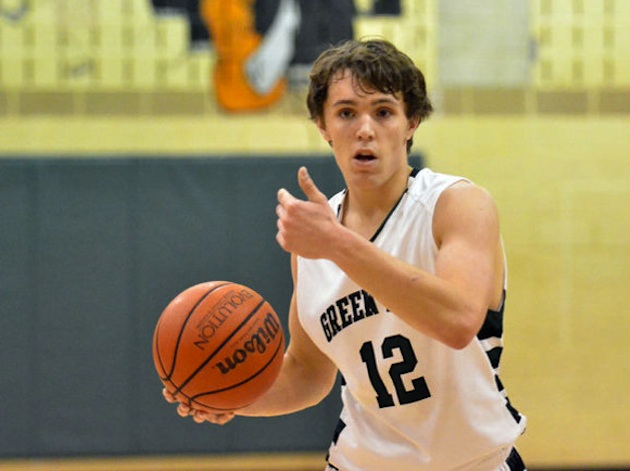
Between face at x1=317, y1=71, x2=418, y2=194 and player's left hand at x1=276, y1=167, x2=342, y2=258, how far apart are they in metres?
0.42

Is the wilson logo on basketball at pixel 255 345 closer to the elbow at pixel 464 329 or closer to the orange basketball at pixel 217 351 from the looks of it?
the orange basketball at pixel 217 351

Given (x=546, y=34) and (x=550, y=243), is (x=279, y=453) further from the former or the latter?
(x=546, y=34)

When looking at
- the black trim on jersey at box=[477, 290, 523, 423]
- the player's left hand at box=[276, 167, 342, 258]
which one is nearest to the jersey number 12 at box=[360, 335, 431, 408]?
the black trim on jersey at box=[477, 290, 523, 423]

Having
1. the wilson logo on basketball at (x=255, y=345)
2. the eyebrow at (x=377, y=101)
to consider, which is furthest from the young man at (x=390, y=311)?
the wilson logo on basketball at (x=255, y=345)

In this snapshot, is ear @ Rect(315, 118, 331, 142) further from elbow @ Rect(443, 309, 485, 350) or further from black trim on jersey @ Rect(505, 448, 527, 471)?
black trim on jersey @ Rect(505, 448, 527, 471)

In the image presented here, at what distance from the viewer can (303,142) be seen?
235 inches

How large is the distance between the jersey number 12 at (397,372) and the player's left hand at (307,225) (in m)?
0.54

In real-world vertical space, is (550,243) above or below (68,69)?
below

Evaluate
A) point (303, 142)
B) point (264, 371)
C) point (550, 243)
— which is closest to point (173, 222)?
point (303, 142)

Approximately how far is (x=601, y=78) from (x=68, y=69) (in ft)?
11.0

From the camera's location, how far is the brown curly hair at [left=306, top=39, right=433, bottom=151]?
2.48 meters

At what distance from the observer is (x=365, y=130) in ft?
7.89

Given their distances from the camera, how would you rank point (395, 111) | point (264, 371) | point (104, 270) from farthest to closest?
1. point (104, 270)
2. point (264, 371)
3. point (395, 111)

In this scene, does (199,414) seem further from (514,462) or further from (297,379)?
(514,462)
